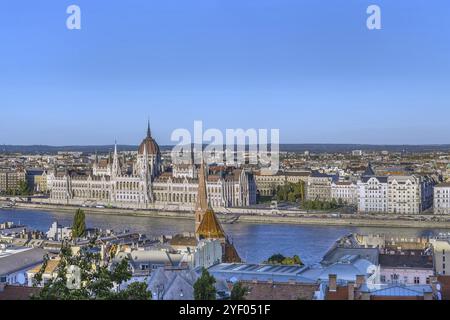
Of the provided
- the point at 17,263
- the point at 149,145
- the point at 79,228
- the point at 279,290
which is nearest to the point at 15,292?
the point at 279,290

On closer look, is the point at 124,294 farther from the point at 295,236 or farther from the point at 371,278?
the point at 295,236

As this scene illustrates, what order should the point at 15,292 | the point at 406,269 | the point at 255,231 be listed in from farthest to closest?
1. the point at 255,231
2. the point at 406,269
3. the point at 15,292

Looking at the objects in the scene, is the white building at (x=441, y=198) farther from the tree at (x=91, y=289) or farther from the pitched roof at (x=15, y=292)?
the tree at (x=91, y=289)

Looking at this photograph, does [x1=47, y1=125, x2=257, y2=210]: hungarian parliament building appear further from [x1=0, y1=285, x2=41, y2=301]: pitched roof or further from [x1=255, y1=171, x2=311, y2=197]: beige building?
[x1=0, y1=285, x2=41, y2=301]: pitched roof

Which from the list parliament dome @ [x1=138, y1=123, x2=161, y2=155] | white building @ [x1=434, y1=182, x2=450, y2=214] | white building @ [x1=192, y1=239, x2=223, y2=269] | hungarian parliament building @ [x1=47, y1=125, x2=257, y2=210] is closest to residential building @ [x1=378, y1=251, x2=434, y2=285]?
white building @ [x1=192, y1=239, x2=223, y2=269]

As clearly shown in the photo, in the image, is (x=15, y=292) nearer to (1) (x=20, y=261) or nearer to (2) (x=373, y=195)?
(1) (x=20, y=261)

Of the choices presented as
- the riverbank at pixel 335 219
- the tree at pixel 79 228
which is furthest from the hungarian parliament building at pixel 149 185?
the tree at pixel 79 228
